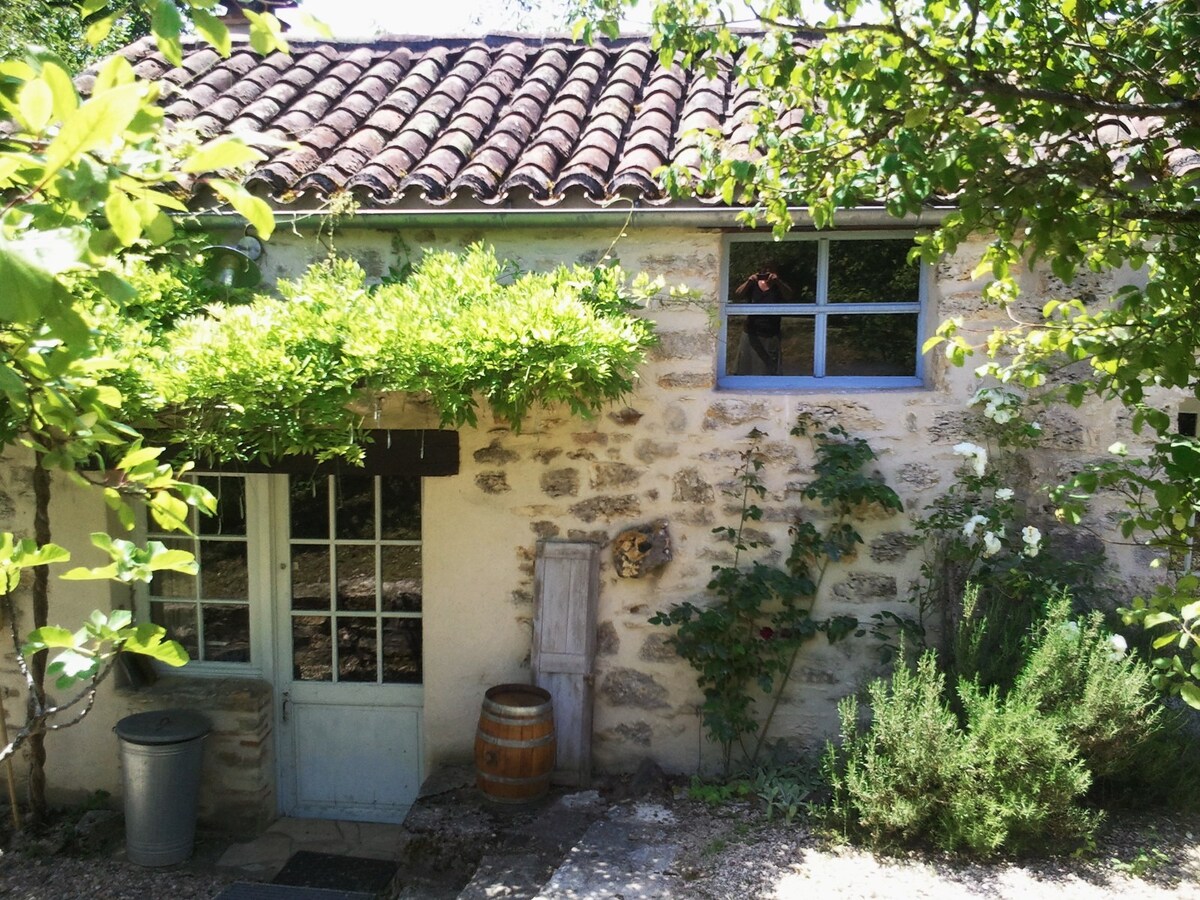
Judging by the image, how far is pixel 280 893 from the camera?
4.56 meters

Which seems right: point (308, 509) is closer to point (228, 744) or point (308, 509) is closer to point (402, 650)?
point (402, 650)

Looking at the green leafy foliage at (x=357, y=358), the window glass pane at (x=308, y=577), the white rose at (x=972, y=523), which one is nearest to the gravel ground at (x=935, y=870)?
the white rose at (x=972, y=523)

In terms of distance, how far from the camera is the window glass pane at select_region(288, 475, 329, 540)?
5.26 m

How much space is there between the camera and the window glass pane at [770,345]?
477cm

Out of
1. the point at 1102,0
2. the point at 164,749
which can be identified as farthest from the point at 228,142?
the point at 164,749

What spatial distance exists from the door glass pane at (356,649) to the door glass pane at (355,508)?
0.47 metres

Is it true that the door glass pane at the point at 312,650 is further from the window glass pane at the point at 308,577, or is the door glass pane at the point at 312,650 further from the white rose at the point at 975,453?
the white rose at the point at 975,453

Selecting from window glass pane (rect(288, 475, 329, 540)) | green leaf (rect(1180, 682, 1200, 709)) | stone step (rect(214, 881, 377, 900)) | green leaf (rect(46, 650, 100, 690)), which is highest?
green leaf (rect(46, 650, 100, 690))

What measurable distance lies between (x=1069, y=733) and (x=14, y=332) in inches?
146

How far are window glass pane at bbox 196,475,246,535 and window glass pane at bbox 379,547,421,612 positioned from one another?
0.80 metres

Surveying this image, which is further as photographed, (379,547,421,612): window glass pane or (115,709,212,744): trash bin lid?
(379,547,421,612): window glass pane

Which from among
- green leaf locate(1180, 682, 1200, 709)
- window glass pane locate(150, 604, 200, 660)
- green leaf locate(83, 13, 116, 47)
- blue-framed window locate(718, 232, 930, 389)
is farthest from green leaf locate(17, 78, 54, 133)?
Answer: window glass pane locate(150, 604, 200, 660)

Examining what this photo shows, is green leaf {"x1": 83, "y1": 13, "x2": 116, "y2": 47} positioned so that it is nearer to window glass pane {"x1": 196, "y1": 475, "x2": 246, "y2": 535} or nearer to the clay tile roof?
the clay tile roof

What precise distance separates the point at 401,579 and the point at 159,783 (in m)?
1.52
